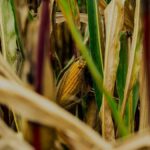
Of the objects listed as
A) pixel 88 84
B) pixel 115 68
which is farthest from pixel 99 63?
pixel 88 84

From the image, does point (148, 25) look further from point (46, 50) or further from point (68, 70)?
point (68, 70)

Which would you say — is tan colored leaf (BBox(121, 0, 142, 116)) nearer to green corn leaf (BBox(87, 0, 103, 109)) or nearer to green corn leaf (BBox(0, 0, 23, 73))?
green corn leaf (BBox(87, 0, 103, 109))

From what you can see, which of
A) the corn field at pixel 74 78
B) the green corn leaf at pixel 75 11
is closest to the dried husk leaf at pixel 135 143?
the corn field at pixel 74 78

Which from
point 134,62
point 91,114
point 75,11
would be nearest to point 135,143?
point 134,62

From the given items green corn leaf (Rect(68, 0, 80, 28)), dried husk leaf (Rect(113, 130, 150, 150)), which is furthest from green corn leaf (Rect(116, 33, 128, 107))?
dried husk leaf (Rect(113, 130, 150, 150))

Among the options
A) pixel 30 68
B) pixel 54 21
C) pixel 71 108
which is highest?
pixel 30 68

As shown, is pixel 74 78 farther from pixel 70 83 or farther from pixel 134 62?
pixel 134 62
